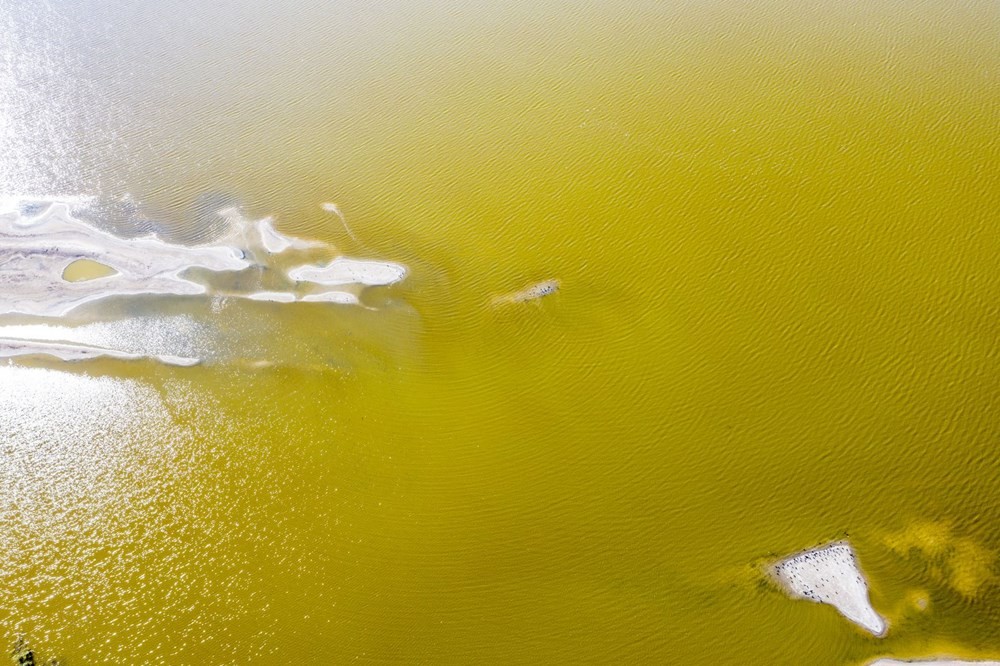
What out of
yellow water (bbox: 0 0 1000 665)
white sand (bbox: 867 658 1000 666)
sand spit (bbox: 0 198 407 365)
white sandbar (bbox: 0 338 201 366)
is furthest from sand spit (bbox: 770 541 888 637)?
white sandbar (bbox: 0 338 201 366)

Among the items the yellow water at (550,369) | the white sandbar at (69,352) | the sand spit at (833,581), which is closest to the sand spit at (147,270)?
the white sandbar at (69,352)

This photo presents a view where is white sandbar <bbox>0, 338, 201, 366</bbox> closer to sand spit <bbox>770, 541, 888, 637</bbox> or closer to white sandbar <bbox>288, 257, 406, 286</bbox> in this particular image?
white sandbar <bbox>288, 257, 406, 286</bbox>

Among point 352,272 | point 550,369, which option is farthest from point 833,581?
point 352,272

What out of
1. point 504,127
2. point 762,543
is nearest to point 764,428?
point 762,543

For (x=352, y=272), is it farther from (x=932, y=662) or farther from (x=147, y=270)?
(x=932, y=662)

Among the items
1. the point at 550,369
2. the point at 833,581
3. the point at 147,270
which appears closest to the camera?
the point at 833,581

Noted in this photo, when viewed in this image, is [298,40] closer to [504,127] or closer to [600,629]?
[504,127]

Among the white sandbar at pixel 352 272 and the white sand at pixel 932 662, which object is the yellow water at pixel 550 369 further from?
the white sandbar at pixel 352 272
